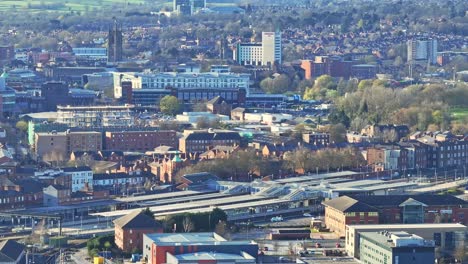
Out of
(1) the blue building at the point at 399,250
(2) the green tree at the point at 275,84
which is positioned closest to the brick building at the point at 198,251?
(1) the blue building at the point at 399,250

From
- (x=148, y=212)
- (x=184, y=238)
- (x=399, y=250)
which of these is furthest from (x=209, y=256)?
(x=148, y=212)

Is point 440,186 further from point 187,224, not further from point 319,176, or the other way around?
point 187,224

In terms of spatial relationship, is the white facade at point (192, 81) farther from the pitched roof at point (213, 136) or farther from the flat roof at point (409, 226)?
the flat roof at point (409, 226)

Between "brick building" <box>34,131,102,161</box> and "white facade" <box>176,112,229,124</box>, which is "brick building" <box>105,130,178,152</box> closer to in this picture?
"brick building" <box>34,131,102,161</box>

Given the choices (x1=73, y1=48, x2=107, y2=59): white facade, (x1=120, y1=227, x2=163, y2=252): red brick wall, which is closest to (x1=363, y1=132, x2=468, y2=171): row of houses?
(x1=120, y1=227, x2=163, y2=252): red brick wall

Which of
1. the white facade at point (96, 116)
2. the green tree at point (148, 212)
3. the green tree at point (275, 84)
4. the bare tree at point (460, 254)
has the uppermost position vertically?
the green tree at point (148, 212)
